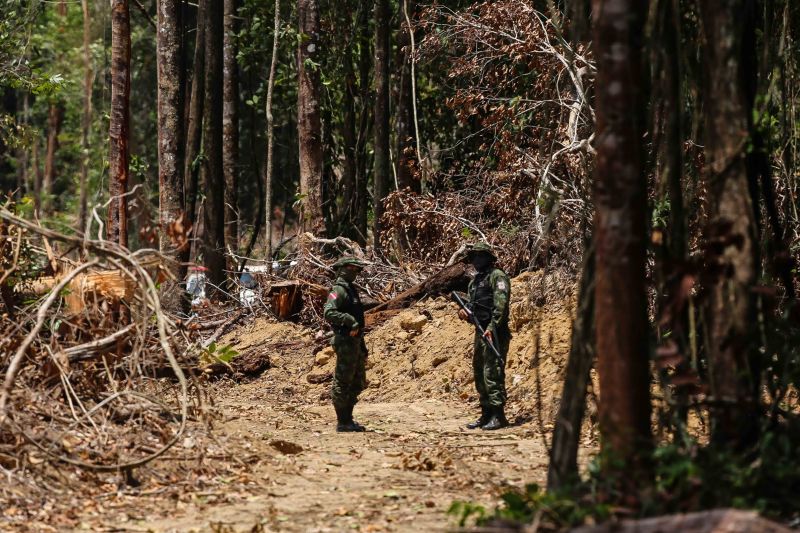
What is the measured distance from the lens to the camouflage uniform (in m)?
12.6

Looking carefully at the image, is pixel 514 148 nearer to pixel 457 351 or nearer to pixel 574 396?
pixel 457 351

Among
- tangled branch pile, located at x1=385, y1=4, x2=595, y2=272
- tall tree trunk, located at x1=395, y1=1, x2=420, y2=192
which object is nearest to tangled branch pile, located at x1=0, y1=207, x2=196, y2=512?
tangled branch pile, located at x1=385, y1=4, x2=595, y2=272

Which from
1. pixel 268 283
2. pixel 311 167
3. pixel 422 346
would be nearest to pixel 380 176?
pixel 311 167

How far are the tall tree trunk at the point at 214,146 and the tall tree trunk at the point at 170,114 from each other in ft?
4.98

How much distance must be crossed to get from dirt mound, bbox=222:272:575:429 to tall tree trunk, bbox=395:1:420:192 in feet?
13.6

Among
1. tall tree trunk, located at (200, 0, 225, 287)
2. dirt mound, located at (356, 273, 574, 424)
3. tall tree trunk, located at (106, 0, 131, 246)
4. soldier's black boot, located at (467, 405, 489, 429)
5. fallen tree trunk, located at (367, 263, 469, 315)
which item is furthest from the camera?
tall tree trunk, located at (200, 0, 225, 287)

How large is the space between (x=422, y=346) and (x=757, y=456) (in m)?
9.63

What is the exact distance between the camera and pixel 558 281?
15.6m

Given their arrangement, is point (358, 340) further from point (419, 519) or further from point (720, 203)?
point (720, 203)

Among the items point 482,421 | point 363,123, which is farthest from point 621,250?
point 363,123

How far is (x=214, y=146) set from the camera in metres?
21.8

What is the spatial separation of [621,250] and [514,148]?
32.8ft

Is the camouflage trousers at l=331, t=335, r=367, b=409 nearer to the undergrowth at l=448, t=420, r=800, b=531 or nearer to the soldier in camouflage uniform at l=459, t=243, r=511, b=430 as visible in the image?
the soldier in camouflage uniform at l=459, t=243, r=511, b=430

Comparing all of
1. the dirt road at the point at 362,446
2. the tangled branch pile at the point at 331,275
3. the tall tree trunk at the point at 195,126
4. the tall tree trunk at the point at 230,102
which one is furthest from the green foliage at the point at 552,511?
the tall tree trunk at the point at 195,126
